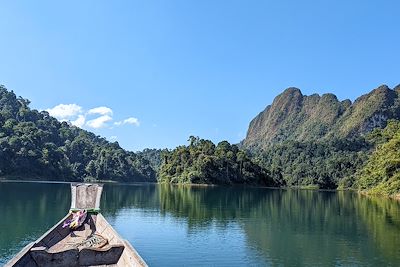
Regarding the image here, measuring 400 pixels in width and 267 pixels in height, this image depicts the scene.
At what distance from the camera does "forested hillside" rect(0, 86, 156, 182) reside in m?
77.9

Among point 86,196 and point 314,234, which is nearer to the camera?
point 86,196

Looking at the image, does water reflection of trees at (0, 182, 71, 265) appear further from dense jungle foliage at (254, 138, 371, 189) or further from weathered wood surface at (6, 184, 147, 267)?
dense jungle foliage at (254, 138, 371, 189)

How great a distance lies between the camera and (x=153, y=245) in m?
18.5

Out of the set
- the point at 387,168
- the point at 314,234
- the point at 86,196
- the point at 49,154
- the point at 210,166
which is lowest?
the point at 314,234

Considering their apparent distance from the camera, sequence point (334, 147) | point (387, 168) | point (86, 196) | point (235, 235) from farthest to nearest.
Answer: point (334, 147)
point (387, 168)
point (235, 235)
point (86, 196)

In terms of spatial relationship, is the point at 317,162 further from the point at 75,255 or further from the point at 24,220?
the point at 75,255

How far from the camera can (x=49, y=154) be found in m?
84.9

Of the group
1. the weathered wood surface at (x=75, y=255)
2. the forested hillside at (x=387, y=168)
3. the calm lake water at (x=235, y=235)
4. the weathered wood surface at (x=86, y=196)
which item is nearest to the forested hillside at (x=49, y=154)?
the calm lake water at (x=235, y=235)

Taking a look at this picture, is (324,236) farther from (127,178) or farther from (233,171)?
(127,178)

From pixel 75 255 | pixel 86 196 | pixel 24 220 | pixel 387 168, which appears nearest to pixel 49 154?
pixel 387 168

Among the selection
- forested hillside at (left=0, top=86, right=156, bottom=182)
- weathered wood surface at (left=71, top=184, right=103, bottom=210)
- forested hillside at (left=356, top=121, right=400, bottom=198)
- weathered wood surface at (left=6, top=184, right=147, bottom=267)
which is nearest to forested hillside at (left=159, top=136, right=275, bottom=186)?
forested hillside at (left=0, top=86, right=156, bottom=182)

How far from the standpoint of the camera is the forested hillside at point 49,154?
7795cm

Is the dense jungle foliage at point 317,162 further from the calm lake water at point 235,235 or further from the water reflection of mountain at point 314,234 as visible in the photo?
the calm lake water at point 235,235

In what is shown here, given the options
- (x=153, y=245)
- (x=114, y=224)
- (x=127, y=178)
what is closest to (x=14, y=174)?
(x=127, y=178)
